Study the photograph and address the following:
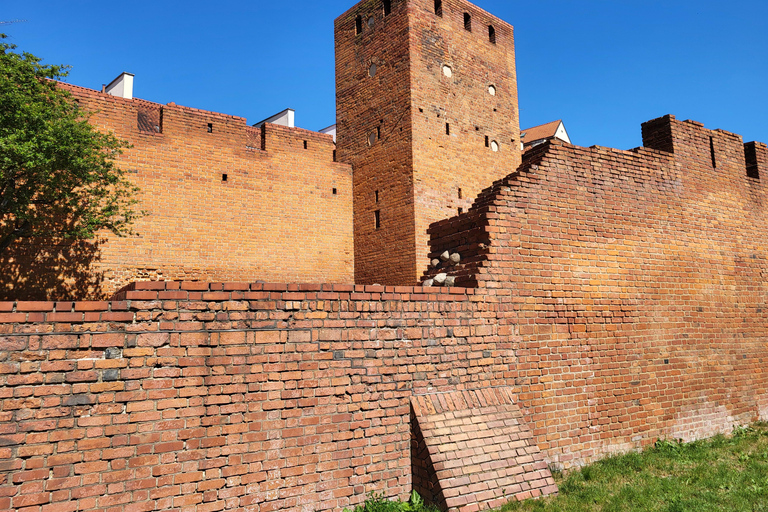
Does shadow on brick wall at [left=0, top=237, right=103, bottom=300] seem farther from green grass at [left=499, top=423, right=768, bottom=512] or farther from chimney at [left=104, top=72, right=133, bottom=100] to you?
chimney at [left=104, top=72, right=133, bottom=100]

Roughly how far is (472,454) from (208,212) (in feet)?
33.2

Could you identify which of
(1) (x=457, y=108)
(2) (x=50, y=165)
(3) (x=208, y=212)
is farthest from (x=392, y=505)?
(1) (x=457, y=108)

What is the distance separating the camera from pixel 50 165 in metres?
9.45

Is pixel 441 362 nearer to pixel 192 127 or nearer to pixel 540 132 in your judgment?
pixel 192 127

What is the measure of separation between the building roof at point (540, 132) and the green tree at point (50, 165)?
2547cm

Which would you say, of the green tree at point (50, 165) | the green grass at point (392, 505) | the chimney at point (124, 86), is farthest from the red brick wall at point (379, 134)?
the chimney at point (124, 86)

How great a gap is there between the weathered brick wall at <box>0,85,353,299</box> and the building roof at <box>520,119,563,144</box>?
20.1 metres

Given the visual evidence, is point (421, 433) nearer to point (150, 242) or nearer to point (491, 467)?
point (491, 467)

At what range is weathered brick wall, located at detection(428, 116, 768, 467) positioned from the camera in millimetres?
5855

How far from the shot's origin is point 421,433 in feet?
15.7

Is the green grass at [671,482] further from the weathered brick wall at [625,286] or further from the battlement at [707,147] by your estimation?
the battlement at [707,147]

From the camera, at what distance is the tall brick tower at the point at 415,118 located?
533 inches

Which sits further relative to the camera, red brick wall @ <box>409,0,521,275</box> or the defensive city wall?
red brick wall @ <box>409,0,521,275</box>

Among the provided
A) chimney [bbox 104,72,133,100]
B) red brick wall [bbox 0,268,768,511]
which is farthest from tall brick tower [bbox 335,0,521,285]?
chimney [bbox 104,72,133,100]
